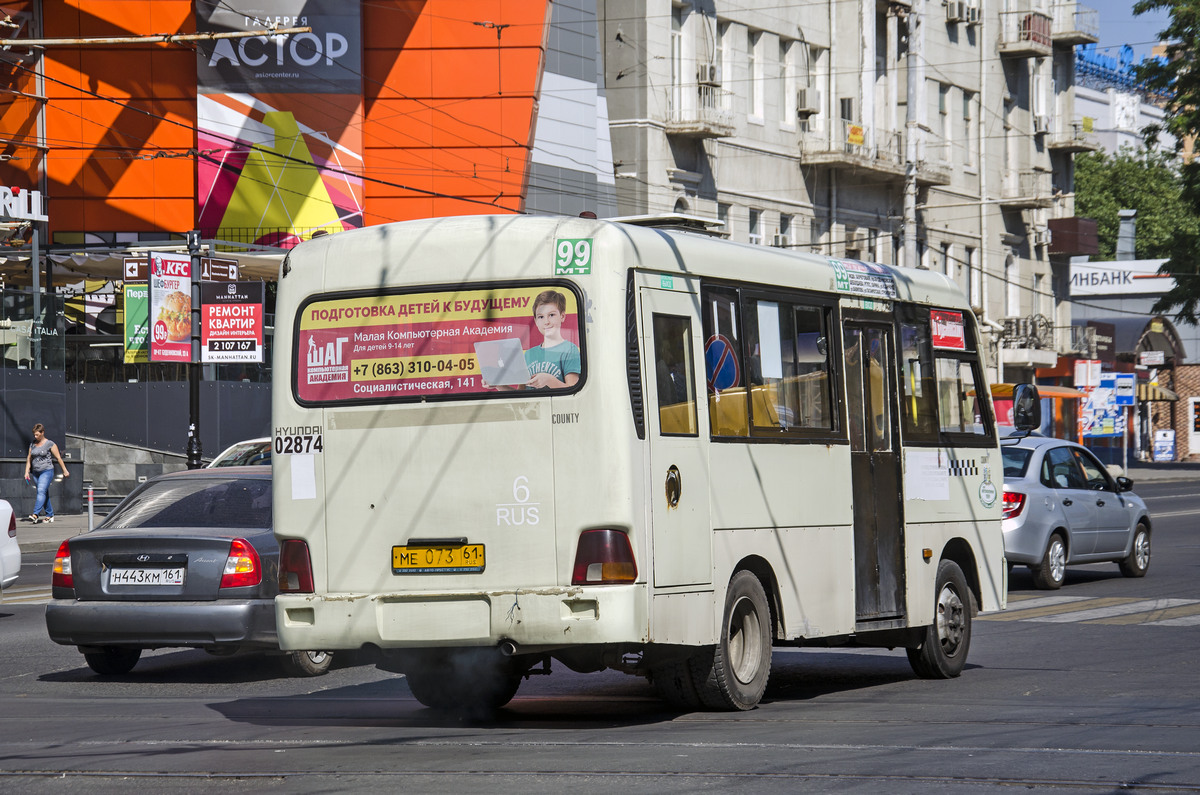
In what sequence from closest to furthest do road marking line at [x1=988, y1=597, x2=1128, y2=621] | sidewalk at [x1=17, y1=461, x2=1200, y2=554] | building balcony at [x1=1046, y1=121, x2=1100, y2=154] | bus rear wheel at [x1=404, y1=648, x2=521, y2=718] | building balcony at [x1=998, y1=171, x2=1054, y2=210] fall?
bus rear wheel at [x1=404, y1=648, x2=521, y2=718] < road marking line at [x1=988, y1=597, x2=1128, y2=621] < sidewalk at [x1=17, y1=461, x2=1200, y2=554] < building balcony at [x1=998, y1=171, x2=1054, y2=210] < building balcony at [x1=1046, y1=121, x2=1100, y2=154]

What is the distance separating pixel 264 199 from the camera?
4291 centimetres

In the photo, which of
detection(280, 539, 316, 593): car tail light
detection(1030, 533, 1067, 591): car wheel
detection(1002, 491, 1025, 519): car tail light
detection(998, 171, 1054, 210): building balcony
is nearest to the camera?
detection(280, 539, 316, 593): car tail light

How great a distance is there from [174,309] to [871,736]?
24570 millimetres

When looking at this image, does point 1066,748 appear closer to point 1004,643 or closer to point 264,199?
point 1004,643

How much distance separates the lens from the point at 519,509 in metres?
8.93

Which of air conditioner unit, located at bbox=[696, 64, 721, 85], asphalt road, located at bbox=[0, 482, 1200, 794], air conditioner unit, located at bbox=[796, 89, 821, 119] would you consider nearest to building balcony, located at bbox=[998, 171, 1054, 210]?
air conditioner unit, located at bbox=[796, 89, 821, 119]

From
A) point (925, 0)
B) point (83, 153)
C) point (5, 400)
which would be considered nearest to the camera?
point (5, 400)

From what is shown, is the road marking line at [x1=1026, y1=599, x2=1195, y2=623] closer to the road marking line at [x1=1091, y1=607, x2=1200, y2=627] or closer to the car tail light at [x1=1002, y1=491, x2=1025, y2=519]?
the road marking line at [x1=1091, y1=607, x2=1200, y2=627]

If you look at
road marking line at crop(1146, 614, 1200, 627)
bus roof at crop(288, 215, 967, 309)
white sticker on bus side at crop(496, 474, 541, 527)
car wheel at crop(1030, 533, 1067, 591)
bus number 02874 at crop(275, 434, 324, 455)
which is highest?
bus roof at crop(288, 215, 967, 309)

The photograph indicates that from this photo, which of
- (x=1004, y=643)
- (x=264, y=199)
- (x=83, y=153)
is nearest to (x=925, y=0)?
(x=264, y=199)

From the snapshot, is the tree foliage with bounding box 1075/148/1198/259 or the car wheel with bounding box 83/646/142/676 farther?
the tree foliage with bounding box 1075/148/1198/259

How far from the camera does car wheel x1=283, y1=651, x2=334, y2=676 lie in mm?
12211

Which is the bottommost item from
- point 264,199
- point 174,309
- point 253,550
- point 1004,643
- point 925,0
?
point 1004,643

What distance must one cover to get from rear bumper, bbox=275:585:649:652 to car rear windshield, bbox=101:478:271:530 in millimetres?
2845
